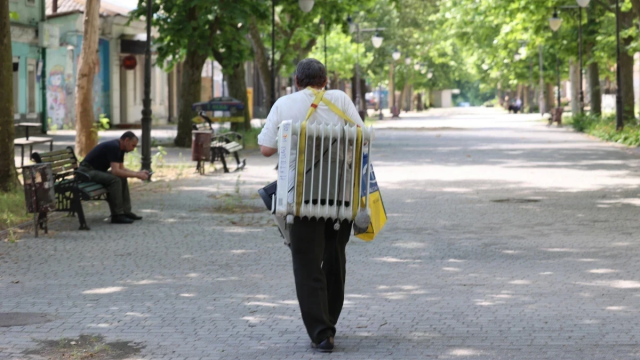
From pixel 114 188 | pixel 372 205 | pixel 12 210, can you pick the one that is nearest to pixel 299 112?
pixel 372 205

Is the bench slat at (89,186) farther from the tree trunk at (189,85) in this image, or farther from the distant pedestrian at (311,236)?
the tree trunk at (189,85)

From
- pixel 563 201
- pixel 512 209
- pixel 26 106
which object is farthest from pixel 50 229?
pixel 26 106

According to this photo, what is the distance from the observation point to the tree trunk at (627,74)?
121ft

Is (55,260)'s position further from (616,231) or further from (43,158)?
(616,231)

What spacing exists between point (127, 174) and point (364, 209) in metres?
7.40

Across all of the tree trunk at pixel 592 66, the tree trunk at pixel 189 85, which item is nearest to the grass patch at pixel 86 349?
the tree trunk at pixel 189 85

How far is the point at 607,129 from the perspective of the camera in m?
35.3

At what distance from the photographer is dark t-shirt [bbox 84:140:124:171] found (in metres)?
13.5

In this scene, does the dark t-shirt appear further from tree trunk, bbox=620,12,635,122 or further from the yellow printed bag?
tree trunk, bbox=620,12,635,122

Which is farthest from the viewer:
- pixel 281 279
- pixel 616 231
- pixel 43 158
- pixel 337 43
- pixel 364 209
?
pixel 337 43

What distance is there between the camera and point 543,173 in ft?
67.8

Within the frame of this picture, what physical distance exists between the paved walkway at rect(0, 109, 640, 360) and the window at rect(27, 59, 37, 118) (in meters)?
23.7

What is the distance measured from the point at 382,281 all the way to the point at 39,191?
4609 mm

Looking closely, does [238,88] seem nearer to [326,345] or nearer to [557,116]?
[557,116]
